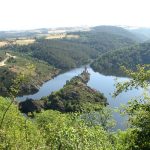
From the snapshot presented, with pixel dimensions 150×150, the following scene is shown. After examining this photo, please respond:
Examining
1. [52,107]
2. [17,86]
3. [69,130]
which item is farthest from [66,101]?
[17,86]

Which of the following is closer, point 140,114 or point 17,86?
point 17,86

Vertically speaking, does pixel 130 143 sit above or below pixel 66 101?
above

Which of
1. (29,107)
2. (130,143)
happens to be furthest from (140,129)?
(29,107)

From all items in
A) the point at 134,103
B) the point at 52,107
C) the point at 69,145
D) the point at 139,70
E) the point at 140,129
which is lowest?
the point at 52,107

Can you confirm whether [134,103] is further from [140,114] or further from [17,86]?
[17,86]

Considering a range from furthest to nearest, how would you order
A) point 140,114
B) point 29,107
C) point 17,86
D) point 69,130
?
point 29,107, point 69,130, point 140,114, point 17,86

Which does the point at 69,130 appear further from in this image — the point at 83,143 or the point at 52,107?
the point at 52,107

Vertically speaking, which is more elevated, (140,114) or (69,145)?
(140,114)

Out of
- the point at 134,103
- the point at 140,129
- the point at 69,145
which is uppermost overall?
the point at 134,103

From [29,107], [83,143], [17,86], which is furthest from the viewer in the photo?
[29,107]
